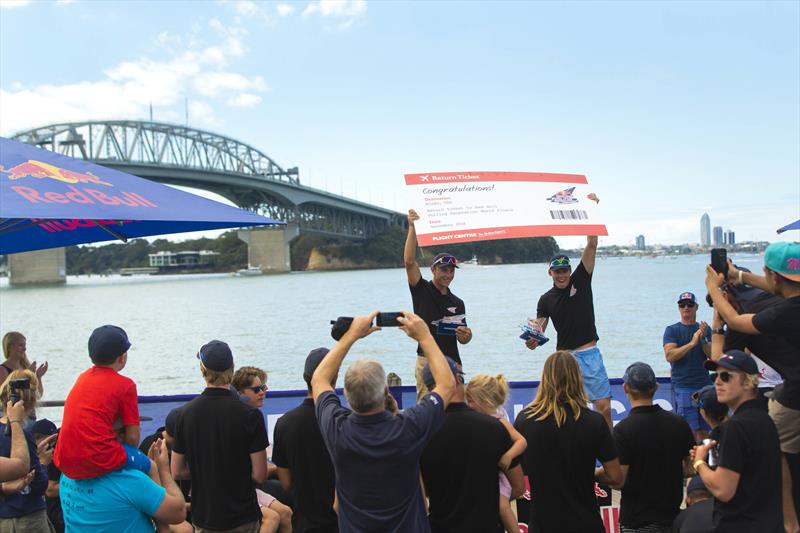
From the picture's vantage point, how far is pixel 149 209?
3.82m

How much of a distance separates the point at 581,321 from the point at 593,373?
17.7 inches

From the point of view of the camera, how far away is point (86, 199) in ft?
12.0

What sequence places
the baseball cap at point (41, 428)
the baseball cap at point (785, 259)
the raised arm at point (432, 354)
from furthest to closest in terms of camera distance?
the baseball cap at point (41, 428), the baseball cap at point (785, 259), the raised arm at point (432, 354)

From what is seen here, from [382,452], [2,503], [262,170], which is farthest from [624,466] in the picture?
[262,170]

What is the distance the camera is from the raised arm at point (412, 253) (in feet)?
17.0

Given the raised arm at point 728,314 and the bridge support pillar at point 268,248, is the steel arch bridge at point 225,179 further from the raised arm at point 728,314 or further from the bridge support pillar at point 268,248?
the raised arm at point 728,314

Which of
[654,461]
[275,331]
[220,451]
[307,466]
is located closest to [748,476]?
[654,461]

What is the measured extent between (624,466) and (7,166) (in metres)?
3.90

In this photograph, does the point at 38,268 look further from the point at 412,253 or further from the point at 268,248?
the point at 412,253

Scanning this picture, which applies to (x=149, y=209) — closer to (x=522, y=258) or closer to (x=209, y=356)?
(x=209, y=356)

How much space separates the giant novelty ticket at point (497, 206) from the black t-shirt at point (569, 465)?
217 centimetres

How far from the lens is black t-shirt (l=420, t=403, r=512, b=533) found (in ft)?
9.61

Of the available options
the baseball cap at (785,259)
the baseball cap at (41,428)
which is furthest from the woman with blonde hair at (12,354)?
the baseball cap at (785,259)

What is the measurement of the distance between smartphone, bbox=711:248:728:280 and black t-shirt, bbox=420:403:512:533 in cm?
164
